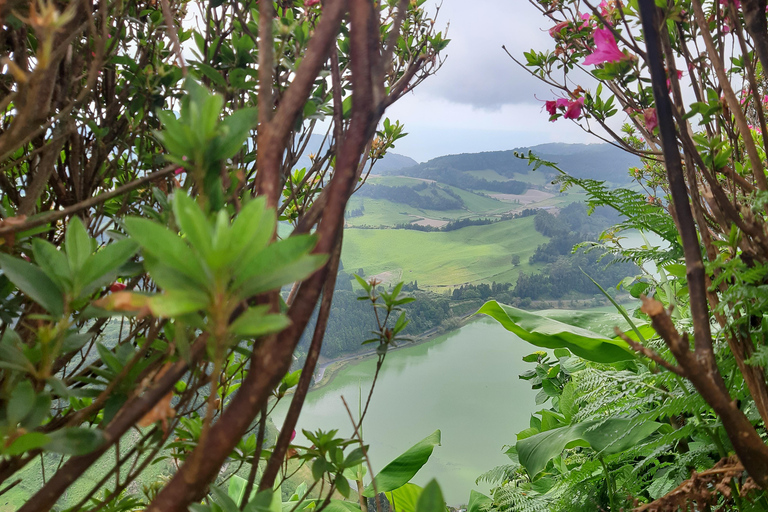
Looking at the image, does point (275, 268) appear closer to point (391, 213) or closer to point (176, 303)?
point (176, 303)

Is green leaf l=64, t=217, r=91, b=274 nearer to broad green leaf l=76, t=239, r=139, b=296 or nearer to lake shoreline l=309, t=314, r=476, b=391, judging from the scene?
broad green leaf l=76, t=239, r=139, b=296

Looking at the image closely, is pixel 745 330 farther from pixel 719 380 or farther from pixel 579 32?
pixel 579 32

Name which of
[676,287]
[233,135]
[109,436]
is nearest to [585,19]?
[676,287]

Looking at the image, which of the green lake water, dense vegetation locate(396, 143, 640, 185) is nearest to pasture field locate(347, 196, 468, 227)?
dense vegetation locate(396, 143, 640, 185)

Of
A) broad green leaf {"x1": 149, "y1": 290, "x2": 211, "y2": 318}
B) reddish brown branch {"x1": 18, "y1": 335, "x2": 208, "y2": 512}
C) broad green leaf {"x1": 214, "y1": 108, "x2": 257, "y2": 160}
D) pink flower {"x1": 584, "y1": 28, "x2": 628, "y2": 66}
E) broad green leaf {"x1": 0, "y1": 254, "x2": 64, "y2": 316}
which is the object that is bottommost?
reddish brown branch {"x1": 18, "y1": 335, "x2": 208, "y2": 512}

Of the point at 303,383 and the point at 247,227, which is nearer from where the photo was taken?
the point at 247,227

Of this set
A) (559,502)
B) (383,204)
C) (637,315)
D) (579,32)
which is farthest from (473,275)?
(579,32)
